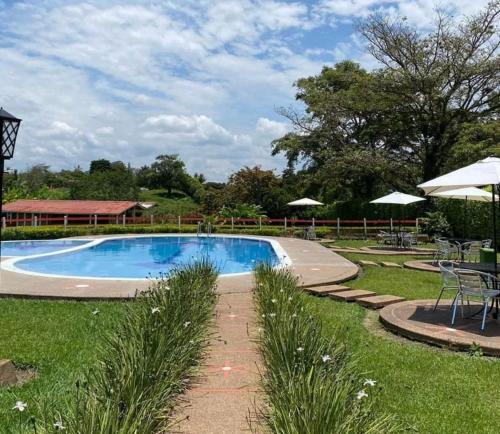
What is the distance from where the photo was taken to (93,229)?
1050 inches

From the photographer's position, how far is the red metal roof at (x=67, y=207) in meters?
37.1

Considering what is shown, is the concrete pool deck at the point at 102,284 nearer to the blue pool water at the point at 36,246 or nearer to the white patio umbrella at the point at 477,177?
the white patio umbrella at the point at 477,177

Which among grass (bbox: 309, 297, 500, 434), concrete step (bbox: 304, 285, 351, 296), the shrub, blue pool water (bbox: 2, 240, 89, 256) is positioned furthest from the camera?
the shrub

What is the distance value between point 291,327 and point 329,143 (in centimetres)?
3164

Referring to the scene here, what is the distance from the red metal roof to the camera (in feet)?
122

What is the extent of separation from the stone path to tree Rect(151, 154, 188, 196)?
6099 cm

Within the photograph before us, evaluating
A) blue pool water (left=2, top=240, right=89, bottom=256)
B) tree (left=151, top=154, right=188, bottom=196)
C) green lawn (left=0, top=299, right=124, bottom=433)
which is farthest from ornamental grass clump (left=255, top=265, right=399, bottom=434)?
tree (left=151, top=154, right=188, bottom=196)

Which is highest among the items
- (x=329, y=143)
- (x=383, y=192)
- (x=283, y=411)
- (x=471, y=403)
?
(x=329, y=143)

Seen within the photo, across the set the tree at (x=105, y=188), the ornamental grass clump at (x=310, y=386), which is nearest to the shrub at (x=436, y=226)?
the ornamental grass clump at (x=310, y=386)

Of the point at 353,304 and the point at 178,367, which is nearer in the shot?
the point at 178,367

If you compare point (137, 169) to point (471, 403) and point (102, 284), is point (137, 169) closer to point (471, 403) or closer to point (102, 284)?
point (102, 284)

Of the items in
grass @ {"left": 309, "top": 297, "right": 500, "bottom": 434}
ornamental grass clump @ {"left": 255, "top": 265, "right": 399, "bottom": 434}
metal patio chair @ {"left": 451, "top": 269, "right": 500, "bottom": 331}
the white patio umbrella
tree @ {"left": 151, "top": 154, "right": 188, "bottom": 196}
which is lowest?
grass @ {"left": 309, "top": 297, "right": 500, "bottom": 434}

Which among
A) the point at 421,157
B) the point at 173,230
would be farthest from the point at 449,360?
the point at 421,157

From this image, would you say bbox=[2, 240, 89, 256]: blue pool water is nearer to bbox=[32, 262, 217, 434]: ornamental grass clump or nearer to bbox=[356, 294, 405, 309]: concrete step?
bbox=[356, 294, 405, 309]: concrete step
